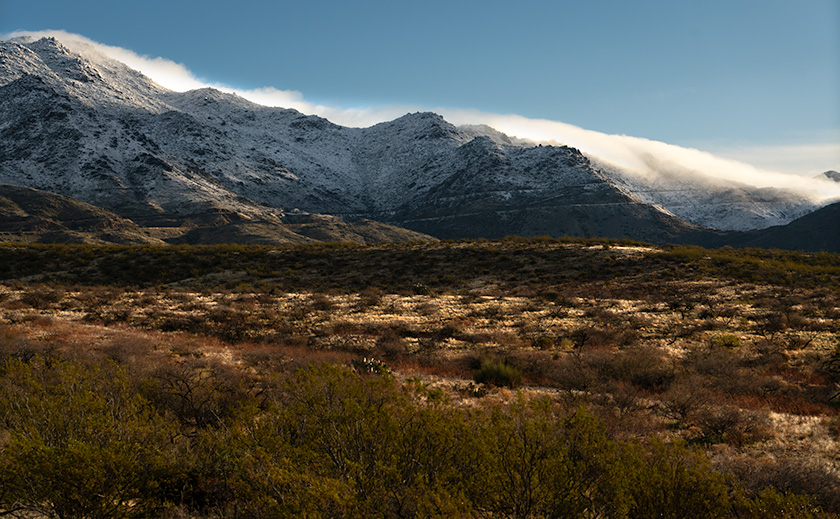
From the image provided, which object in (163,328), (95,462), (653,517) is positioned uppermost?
(95,462)

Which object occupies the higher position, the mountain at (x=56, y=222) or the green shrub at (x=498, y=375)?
the mountain at (x=56, y=222)

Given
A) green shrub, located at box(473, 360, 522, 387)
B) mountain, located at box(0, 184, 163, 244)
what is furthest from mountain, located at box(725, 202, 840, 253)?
mountain, located at box(0, 184, 163, 244)

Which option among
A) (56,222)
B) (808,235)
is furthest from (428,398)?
(808,235)

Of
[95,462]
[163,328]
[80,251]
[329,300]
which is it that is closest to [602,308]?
[329,300]

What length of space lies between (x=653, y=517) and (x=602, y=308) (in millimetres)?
22144

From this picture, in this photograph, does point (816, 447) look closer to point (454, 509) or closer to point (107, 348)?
point (454, 509)

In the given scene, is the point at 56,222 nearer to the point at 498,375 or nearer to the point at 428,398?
the point at 498,375

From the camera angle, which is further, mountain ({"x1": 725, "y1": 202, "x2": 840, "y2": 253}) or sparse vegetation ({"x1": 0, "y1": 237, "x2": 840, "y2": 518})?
mountain ({"x1": 725, "y1": 202, "x2": 840, "y2": 253})

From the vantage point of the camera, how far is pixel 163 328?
20125mm

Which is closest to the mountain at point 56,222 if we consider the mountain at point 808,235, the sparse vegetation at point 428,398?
the sparse vegetation at point 428,398

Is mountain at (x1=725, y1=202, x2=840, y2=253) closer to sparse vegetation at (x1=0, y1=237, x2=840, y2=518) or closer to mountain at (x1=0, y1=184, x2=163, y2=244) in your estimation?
sparse vegetation at (x1=0, y1=237, x2=840, y2=518)

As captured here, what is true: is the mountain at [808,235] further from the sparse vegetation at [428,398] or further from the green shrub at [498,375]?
the green shrub at [498,375]

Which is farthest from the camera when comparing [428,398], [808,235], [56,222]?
[808,235]

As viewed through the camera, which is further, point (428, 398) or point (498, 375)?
point (498, 375)
